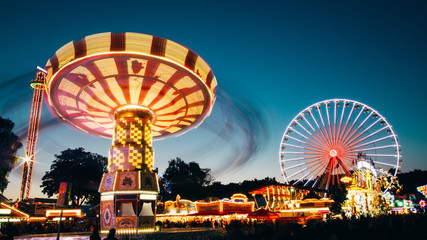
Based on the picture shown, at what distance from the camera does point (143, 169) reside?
1856 cm

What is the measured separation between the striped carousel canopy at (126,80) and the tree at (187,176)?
51.7m

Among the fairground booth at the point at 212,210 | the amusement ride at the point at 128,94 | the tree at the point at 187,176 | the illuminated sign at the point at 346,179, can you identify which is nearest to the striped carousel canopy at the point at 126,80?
the amusement ride at the point at 128,94

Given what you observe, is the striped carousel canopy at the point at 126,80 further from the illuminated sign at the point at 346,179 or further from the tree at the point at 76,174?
the tree at the point at 76,174

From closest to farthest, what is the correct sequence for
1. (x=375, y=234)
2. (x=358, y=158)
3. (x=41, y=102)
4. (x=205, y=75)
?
(x=375, y=234), (x=205, y=75), (x=358, y=158), (x=41, y=102)

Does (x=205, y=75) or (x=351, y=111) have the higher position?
(x=351, y=111)

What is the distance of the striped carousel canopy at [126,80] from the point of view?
15.3m

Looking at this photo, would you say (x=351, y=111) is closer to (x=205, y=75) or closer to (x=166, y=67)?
(x=205, y=75)

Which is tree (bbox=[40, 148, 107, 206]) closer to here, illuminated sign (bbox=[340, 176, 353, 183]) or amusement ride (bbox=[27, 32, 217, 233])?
amusement ride (bbox=[27, 32, 217, 233])

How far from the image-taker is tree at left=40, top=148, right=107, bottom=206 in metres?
50.8

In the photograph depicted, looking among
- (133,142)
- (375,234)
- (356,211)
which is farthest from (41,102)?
(375,234)

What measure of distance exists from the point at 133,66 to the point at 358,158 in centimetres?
2785

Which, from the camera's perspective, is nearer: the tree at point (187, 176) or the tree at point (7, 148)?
the tree at point (7, 148)

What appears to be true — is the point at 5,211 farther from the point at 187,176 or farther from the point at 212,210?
the point at 187,176

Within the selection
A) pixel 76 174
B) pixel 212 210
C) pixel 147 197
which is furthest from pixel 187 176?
pixel 147 197
